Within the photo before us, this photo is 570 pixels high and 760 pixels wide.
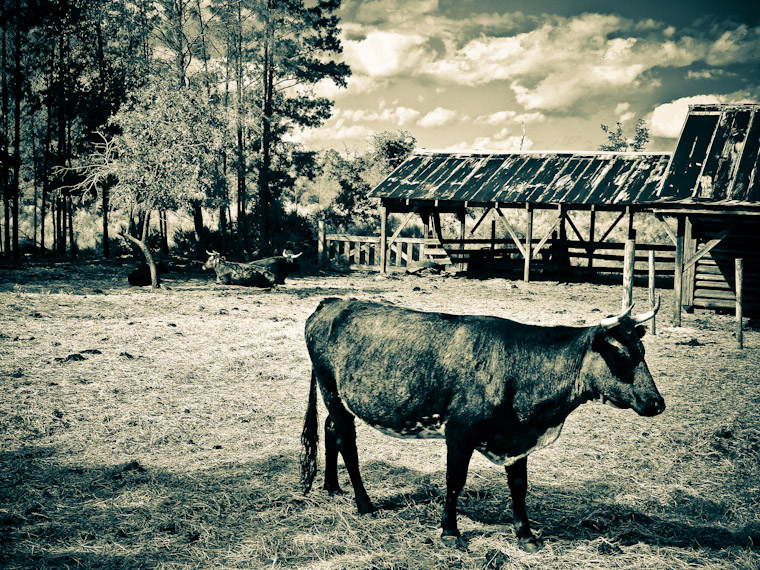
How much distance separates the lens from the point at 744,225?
642 inches

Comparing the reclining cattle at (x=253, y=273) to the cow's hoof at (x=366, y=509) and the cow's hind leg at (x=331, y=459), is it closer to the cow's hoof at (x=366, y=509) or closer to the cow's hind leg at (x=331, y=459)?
the cow's hind leg at (x=331, y=459)

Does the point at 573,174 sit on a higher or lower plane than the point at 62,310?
higher

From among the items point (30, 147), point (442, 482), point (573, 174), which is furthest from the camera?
point (30, 147)

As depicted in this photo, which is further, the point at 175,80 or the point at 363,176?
the point at 363,176

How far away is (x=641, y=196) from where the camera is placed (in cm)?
2103

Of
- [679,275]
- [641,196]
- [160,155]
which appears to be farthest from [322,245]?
[679,275]

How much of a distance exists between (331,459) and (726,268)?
15.2 m

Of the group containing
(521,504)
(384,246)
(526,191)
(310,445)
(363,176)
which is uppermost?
(363,176)

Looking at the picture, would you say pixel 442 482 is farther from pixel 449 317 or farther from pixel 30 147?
pixel 30 147

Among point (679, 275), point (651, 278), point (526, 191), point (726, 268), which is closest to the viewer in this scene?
point (651, 278)

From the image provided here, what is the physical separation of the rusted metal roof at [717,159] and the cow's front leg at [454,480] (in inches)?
496

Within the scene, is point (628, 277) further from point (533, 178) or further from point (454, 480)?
point (533, 178)

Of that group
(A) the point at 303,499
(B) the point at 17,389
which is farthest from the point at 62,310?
(A) the point at 303,499

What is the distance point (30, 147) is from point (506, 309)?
98.6ft
